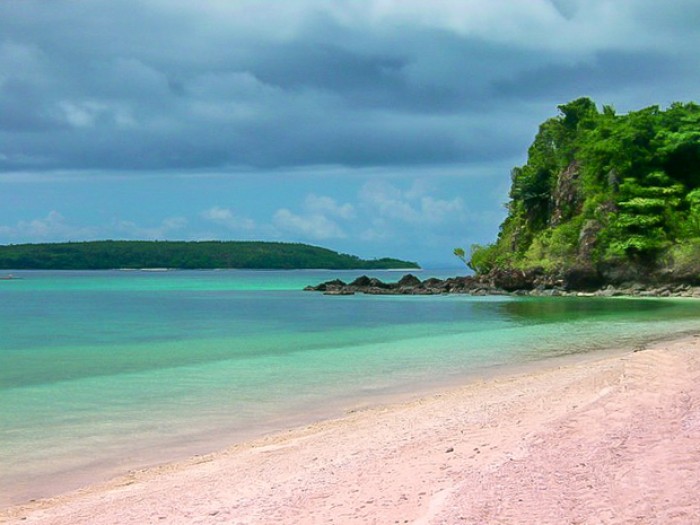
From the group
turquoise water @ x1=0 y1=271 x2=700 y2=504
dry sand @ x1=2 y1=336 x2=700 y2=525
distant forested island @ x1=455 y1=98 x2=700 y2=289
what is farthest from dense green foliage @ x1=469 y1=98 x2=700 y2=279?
dry sand @ x1=2 y1=336 x2=700 y2=525

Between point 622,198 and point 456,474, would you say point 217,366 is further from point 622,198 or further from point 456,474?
point 622,198

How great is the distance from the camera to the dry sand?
551 cm

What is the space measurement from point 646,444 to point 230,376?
1052 centimetres

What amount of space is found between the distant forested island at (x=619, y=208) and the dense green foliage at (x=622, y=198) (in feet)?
0.22

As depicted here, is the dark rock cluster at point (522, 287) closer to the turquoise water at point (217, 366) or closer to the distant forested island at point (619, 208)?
the distant forested island at point (619, 208)

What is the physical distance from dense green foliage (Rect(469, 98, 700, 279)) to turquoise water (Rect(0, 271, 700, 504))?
1058 centimetres

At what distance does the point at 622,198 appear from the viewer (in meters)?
50.1

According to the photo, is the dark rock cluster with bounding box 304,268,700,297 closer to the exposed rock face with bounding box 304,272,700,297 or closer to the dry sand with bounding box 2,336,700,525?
the exposed rock face with bounding box 304,272,700,297

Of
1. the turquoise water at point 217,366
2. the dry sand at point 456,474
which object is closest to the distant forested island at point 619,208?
the turquoise water at point 217,366

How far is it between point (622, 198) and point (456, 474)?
156 feet

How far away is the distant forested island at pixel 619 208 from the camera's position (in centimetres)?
4809

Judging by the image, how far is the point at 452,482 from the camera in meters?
6.17

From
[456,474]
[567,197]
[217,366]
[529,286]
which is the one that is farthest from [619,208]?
[456,474]

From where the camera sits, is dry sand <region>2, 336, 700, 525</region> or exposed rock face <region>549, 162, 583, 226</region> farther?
exposed rock face <region>549, 162, 583, 226</region>
